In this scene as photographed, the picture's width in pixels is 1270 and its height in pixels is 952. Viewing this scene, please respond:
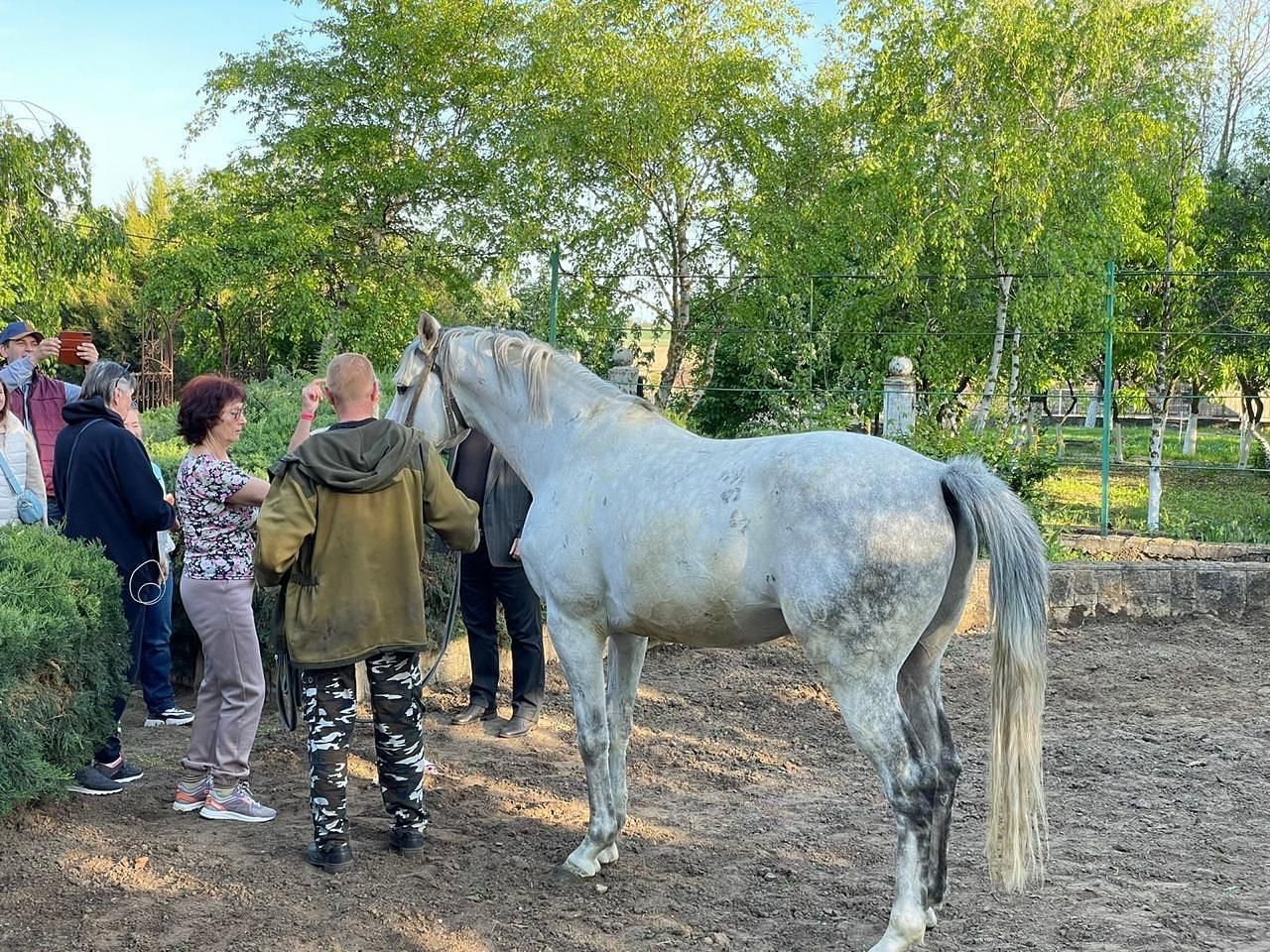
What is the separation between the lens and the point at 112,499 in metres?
4.30

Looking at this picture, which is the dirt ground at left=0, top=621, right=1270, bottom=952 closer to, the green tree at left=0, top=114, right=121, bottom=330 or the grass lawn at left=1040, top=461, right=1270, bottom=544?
the grass lawn at left=1040, top=461, right=1270, bottom=544

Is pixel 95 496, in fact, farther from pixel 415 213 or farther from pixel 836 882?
pixel 415 213

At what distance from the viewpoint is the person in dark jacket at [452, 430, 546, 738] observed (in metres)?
5.04

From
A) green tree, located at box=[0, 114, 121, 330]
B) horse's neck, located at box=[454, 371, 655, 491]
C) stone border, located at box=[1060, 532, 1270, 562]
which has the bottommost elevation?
stone border, located at box=[1060, 532, 1270, 562]

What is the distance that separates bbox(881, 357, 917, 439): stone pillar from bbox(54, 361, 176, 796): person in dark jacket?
6143mm

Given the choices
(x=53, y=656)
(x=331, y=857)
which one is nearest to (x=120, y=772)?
(x=53, y=656)

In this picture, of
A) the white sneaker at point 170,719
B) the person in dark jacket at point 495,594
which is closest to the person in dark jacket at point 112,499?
the white sneaker at point 170,719

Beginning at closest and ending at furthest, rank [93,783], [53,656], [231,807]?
[53,656] → [231,807] → [93,783]

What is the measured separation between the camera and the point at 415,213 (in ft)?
55.5

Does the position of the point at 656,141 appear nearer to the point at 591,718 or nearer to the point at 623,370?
the point at 623,370

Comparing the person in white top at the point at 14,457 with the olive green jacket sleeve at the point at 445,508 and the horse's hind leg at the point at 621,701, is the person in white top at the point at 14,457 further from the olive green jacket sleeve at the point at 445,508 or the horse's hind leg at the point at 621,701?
the horse's hind leg at the point at 621,701

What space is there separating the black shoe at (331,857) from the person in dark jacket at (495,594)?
1.57 metres

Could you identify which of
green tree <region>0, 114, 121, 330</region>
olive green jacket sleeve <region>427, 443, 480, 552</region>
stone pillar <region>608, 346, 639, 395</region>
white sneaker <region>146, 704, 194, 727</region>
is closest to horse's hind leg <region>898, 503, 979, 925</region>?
olive green jacket sleeve <region>427, 443, 480, 552</region>

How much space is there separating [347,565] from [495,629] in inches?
77.1
